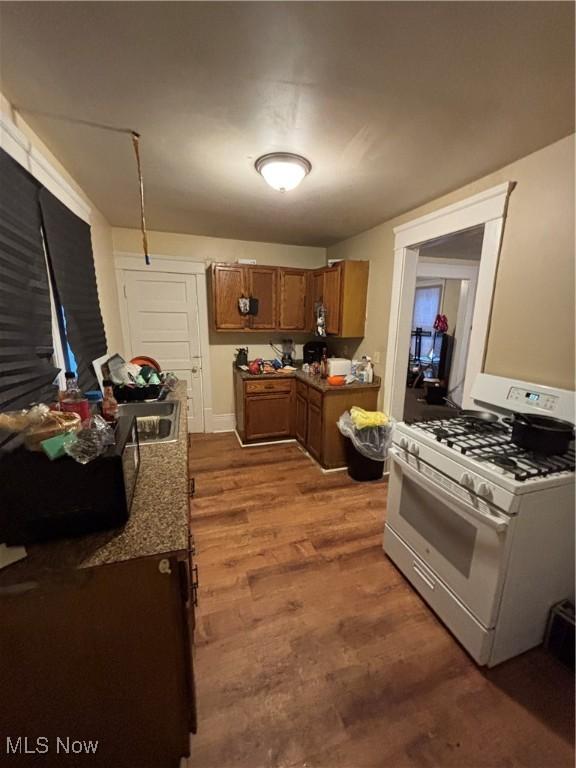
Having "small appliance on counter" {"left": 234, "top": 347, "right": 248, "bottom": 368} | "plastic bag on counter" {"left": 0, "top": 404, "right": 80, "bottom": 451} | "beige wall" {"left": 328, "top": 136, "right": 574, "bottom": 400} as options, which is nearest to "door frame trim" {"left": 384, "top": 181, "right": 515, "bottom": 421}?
"beige wall" {"left": 328, "top": 136, "right": 574, "bottom": 400}

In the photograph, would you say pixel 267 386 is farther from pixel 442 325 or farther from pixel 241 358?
pixel 442 325

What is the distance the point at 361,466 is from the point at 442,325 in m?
3.74

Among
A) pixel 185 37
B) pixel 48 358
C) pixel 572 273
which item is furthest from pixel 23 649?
pixel 572 273

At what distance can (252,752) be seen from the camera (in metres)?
1.06

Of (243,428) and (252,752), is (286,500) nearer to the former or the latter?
(243,428)

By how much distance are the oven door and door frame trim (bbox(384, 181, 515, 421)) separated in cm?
74

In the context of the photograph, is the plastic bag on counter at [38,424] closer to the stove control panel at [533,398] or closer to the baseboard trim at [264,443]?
the stove control panel at [533,398]

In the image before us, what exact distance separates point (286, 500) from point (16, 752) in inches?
70.6

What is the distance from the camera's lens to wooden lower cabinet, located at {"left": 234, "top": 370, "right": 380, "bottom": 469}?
2.86 meters

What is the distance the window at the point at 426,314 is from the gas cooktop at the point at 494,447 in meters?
4.66

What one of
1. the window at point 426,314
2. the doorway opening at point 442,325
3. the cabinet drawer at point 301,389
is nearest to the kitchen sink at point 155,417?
the cabinet drawer at point 301,389

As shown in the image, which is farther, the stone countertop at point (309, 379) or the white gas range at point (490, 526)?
the stone countertop at point (309, 379)

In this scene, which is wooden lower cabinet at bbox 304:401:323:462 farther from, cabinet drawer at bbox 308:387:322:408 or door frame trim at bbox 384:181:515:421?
door frame trim at bbox 384:181:515:421

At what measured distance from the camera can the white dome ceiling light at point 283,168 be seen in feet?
5.31
